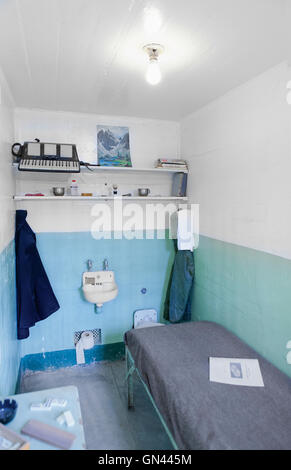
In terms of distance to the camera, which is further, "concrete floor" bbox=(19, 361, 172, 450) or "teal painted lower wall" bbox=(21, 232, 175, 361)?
"teal painted lower wall" bbox=(21, 232, 175, 361)

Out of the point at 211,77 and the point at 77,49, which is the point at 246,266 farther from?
the point at 77,49

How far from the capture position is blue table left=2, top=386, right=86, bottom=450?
128 cm

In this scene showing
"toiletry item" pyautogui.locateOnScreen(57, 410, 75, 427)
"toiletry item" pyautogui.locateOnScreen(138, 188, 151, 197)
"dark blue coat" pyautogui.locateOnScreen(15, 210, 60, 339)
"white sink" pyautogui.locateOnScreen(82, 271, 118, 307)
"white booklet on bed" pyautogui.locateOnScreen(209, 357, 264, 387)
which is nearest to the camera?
"toiletry item" pyautogui.locateOnScreen(57, 410, 75, 427)

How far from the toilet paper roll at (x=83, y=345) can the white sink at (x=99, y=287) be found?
0.40m

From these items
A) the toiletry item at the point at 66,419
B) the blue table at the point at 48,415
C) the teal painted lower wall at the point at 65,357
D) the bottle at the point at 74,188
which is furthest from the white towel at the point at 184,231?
the toiletry item at the point at 66,419

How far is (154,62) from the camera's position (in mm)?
1841

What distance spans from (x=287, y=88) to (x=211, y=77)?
21.8 inches

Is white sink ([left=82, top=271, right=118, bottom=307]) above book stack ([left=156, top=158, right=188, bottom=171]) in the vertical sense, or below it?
below

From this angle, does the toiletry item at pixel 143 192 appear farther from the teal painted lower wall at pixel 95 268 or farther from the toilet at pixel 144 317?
the toilet at pixel 144 317

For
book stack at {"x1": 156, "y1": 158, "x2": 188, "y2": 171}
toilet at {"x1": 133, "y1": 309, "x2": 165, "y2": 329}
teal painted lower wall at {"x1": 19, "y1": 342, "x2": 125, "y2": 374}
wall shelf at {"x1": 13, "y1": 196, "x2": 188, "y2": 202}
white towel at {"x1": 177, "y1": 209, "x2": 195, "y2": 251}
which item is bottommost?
teal painted lower wall at {"x1": 19, "y1": 342, "x2": 125, "y2": 374}

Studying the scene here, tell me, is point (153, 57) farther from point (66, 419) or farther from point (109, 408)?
point (109, 408)

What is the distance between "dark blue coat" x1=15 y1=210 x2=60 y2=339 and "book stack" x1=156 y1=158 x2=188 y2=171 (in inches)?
57.0

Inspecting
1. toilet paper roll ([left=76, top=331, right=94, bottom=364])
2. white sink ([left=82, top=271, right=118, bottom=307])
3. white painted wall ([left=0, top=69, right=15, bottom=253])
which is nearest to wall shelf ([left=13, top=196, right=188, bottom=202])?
white painted wall ([left=0, top=69, right=15, bottom=253])

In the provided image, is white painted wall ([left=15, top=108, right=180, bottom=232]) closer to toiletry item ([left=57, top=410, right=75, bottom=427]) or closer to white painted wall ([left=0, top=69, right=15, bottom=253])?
white painted wall ([left=0, top=69, right=15, bottom=253])
